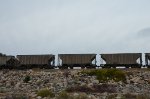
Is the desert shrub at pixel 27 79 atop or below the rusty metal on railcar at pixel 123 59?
below

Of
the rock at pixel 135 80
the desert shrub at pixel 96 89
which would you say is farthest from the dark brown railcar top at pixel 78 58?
the desert shrub at pixel 96 89

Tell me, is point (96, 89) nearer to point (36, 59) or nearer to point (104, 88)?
point (104, 88)

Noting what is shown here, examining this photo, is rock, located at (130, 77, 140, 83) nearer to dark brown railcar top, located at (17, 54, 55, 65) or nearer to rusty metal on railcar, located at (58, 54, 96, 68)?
rusty metal on railcar, located at (58, 54, 96, 68)

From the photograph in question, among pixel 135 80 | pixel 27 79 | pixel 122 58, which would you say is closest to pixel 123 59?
pixel 122 58

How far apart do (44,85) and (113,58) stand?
18.2 meters

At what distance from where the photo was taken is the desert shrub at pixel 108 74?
4941 centimetres

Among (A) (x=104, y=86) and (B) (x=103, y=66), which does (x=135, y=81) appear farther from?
(B) (x=103, y=66)

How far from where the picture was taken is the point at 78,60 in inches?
2466

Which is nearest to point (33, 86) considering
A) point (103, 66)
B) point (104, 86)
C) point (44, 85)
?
point (44, 85)

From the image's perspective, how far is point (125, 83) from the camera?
47688mm

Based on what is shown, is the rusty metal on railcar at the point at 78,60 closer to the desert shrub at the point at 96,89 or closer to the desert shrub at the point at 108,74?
the desert shrub at the point at 108,74

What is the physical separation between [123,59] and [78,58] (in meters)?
7.17

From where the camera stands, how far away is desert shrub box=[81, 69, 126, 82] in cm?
4941

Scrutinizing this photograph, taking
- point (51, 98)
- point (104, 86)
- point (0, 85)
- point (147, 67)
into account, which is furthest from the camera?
point (147, 67)
